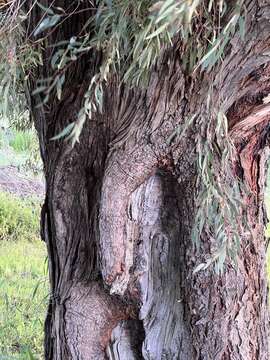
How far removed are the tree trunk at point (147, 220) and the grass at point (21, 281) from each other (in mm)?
253

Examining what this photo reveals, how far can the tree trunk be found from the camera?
5.08 feet

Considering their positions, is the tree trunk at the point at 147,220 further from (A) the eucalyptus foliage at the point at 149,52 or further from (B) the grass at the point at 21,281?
(B) the grass at the point at 21,281

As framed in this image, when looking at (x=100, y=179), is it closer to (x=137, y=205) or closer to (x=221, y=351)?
(x=137, y=205)

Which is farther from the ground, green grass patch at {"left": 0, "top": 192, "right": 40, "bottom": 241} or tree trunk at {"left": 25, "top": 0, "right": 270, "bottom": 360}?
green grass patch at {"left": 0, "top": 192, "right": 40, "bottom": 241}

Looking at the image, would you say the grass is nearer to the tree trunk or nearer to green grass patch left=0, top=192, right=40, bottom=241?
green grass patch left=0, top=192, right=40, bottom=241

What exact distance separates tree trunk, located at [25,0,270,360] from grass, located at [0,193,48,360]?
0.25 metres

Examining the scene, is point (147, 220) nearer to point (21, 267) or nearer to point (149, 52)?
point (149, 52)

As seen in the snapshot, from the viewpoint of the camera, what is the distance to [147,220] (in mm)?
1717

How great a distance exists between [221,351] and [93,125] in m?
0.69

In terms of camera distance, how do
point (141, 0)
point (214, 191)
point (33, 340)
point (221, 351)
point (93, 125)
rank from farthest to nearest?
point (33, 340) → point (221, 351) → point (93, 125) → point (214, 191) → point (141, 0)

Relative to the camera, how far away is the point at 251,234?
1818 millimetres

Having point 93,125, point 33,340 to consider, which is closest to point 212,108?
point 93,125

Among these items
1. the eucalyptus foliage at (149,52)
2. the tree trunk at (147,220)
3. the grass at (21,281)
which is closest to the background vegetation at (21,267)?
the grass at (21,281)

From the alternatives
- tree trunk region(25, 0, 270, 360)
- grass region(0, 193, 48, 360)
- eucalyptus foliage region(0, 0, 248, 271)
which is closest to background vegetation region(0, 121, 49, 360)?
grass region(0, 193, 48, 360)
